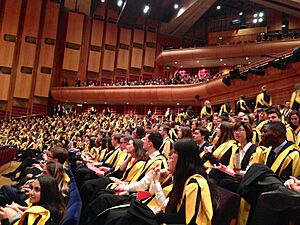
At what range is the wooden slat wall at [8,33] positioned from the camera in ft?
48.6

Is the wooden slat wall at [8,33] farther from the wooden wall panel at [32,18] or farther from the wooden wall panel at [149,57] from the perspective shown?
the wooden wall panel at [149,57]

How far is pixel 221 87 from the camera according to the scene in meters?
10.6

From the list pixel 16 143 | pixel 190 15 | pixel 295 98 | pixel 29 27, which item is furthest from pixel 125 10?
pixel 295 98

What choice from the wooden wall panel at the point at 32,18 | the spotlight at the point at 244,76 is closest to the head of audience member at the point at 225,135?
the spotlight at the point at 244,76

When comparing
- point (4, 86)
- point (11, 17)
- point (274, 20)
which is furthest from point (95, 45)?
point (274, 20)

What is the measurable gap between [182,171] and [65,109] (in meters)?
14.4

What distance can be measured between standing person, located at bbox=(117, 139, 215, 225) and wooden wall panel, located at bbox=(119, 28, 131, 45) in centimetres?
1610

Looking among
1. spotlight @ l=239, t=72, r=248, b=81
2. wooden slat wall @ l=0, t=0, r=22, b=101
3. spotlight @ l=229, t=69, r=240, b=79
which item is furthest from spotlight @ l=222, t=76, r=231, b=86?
wooden slat wall @ l=0, t=0, r=22, b=101

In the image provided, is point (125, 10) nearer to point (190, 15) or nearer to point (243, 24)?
point (190, 15)

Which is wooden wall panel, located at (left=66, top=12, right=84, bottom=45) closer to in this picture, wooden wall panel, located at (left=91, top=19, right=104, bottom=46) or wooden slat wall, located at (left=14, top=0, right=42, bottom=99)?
wooden wall panel, located at (left=91, top=19, right=104, bottom=46)

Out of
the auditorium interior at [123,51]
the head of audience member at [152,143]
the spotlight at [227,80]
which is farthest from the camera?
the auditorium interior at [123,51]

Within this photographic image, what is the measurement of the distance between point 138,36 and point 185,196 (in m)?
16.6

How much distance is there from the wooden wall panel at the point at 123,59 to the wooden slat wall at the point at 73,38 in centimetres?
210

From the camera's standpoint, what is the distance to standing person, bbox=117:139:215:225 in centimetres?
152
